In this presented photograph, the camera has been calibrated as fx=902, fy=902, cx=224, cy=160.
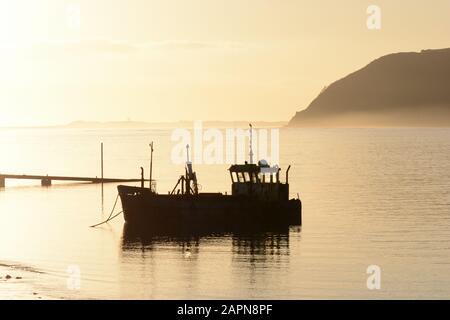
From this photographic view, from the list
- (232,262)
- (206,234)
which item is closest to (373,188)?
(206,234)

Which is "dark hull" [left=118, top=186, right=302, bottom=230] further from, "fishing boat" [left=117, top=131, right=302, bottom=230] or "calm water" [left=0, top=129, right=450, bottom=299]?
"calm water" [left=0, top=129, right=450, bottom=299]

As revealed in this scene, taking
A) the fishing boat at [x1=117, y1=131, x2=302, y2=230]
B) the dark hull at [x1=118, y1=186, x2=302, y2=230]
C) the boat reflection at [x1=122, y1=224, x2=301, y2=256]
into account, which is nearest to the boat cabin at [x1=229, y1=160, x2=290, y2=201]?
the fishing boat at [x1=117, y1=131, x2=302, y2=230]

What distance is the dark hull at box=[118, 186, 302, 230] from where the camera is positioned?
9456 centimetres

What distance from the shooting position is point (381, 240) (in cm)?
8844

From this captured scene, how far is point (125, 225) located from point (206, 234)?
12506 mm

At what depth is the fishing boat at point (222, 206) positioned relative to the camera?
94.6 metres

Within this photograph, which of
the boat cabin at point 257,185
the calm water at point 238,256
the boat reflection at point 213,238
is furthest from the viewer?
the boat cabin at point 257,185

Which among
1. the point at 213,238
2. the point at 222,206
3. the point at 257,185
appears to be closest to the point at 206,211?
the point at 222,206

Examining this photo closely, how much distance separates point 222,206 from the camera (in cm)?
9512

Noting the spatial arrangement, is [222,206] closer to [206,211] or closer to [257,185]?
[206,211]

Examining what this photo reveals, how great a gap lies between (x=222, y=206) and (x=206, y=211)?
182 centimetres

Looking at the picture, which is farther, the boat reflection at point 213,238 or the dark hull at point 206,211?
the dark hull at point 206,211

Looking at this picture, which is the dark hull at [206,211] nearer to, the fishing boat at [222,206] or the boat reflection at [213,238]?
the fishing boat at [222,206]

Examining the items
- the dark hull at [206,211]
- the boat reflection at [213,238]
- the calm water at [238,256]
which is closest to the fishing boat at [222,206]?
the dark hull at [206,211]
